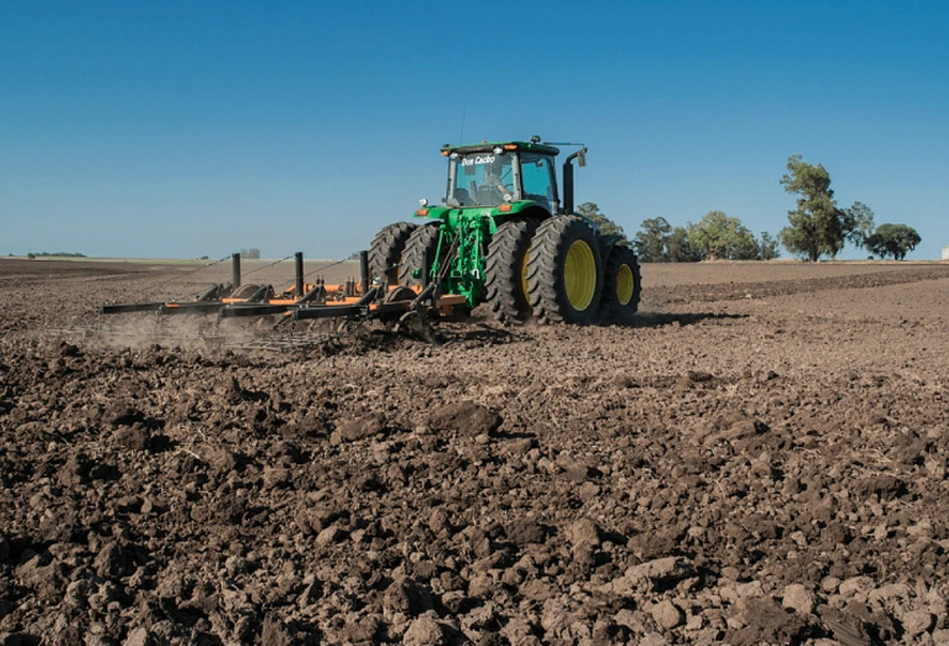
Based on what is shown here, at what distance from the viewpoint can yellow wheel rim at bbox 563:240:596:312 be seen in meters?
11.3

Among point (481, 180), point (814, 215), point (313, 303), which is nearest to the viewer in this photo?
point (313, 303)

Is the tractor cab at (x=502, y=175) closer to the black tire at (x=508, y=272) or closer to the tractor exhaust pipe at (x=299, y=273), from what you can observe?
the black tire at (x=508, y=272)

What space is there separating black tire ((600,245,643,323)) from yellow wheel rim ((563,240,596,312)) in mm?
602

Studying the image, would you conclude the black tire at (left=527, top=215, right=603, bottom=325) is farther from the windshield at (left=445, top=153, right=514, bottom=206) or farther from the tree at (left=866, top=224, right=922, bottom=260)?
the tree at (left=866, top=224, right=922, bottom=260)

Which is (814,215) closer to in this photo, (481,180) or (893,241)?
(893,241)

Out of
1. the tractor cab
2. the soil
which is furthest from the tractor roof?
the soil

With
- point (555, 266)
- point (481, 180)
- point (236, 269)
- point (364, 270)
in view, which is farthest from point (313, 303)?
point (481, 180)

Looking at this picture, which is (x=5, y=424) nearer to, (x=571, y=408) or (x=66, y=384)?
(x=66, y=384)

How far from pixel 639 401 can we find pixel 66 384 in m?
4.13

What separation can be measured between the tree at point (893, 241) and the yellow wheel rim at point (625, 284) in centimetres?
8009

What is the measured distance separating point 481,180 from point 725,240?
265 ft

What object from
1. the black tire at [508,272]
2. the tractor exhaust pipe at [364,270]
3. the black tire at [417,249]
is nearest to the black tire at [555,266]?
the black tire at [508,272]

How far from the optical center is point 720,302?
719 inches

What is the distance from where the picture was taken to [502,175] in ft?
37.2
